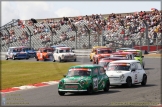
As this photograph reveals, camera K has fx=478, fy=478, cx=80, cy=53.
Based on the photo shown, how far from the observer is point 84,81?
63.7ft

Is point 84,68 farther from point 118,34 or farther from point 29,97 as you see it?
point 118,34

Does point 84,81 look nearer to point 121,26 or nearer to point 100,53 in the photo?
point 100,53

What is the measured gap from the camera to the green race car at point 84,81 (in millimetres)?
19422

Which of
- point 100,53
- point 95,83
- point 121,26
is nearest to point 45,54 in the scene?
point 121,26

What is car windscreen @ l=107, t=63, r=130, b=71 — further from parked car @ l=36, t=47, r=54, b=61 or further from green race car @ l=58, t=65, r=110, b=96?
parked car @ l=36, t=47, r=54, b=61

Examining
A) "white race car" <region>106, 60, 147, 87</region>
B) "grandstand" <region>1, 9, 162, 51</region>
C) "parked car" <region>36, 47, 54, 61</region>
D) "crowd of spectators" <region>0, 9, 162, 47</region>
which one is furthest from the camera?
"grandstand" <region>1, 9, 162, 51</region>

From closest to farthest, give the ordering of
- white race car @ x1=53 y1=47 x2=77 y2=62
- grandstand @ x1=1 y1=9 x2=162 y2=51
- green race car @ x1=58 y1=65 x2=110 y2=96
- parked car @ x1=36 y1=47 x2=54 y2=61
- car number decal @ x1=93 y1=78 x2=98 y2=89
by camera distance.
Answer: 1. green race car @ x1=58 y1=65 x2=110 y2=96
2. car number decal @ x1=93 y1=78 x2=98 y2=89
3. white race car @ x1=53 y1=47 x2=77 y2=62
4. parked car @ x1=36 y1=47 x2=54 y2=61
5. grandstand @ x1=1 y1=9 x2=162 y2=51

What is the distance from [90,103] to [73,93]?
14.7ft

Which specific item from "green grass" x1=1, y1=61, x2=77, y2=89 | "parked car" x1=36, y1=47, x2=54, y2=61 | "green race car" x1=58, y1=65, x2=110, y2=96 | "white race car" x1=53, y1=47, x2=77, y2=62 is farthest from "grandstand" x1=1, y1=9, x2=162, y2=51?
"green race car" x1=58, y1=65, x2=110, y2=96

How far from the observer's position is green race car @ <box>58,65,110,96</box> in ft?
63.7

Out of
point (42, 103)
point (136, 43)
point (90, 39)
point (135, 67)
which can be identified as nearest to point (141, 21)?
point (136, 43)

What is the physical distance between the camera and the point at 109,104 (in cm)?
1574

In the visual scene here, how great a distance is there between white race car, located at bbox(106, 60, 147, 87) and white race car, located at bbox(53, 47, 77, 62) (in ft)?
75.2

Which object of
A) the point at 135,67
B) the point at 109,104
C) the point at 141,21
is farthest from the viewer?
the point at 141,21
